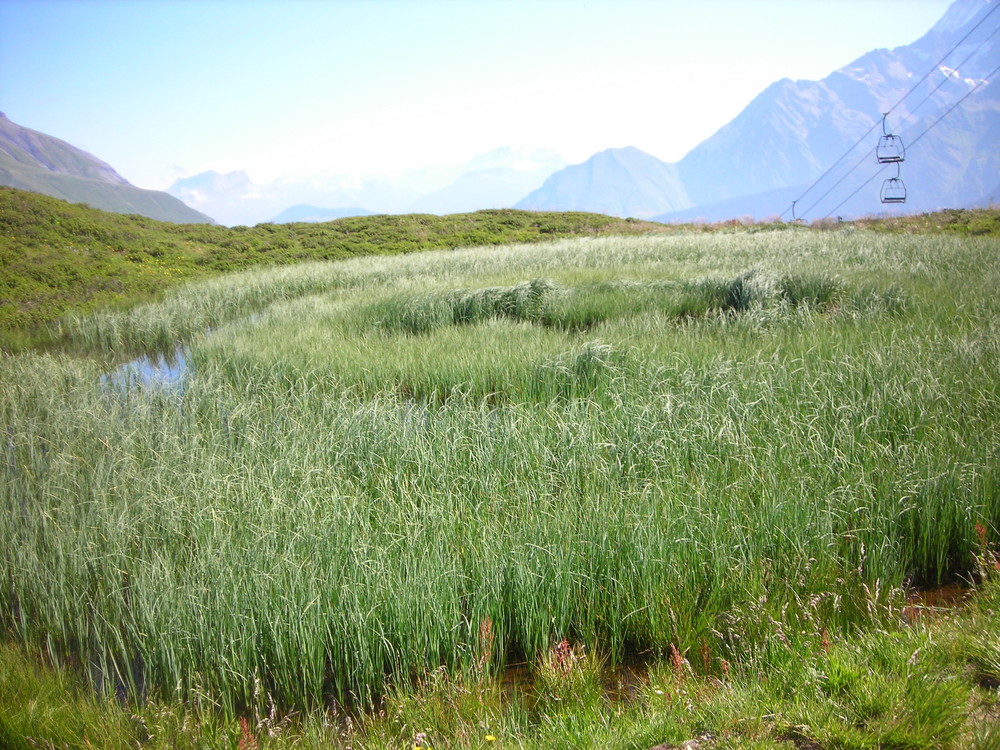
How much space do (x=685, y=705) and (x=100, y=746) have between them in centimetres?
273

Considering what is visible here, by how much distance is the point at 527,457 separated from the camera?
4.76 meters

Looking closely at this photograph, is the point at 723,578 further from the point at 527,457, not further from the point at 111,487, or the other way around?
the point at 111,487

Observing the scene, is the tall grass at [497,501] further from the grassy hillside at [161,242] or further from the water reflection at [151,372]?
the grassy hillside at [161,242]

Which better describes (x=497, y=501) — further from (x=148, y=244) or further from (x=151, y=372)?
(x=148, y=244)

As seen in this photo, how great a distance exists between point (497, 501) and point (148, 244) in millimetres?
25171

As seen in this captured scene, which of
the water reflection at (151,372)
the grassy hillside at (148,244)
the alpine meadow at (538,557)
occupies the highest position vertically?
the grassy hillside at (148,244)

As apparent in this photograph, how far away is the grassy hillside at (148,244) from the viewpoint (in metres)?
16.0

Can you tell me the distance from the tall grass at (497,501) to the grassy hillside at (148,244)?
31.6 ft

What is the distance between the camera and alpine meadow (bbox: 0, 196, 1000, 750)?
2652 millimetres

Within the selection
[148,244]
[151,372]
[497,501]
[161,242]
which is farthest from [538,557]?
[161,242]

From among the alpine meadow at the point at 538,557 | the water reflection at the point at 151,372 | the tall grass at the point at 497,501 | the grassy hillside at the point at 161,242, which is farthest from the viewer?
the grassy hillside at the point at 161,242

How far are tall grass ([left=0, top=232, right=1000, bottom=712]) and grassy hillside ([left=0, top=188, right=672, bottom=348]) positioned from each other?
9.64 meters

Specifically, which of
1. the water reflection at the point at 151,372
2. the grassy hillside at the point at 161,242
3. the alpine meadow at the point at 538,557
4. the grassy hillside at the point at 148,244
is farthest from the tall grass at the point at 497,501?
the grassy hillside at the point at 148,244

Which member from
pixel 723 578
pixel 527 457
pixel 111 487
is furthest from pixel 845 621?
pixel 111 487
